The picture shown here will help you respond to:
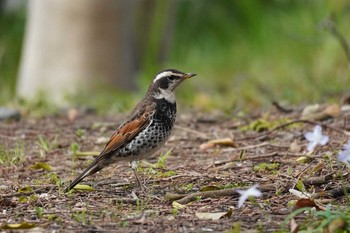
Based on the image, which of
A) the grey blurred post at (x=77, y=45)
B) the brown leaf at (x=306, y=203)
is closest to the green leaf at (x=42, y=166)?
the brown leaf at (x=306, y=203)

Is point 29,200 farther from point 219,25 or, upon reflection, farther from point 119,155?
point 219,25

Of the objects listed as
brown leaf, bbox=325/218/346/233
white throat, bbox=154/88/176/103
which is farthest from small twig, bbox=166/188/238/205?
white throat, bbox=154/88/176/103

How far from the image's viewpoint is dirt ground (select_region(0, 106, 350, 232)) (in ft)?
16.8

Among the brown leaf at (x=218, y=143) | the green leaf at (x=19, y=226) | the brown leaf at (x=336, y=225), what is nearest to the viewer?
the brown leaf at (x=336, y=225)

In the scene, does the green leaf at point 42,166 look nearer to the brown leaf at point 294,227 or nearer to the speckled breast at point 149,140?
the speckled breast at point 149,140

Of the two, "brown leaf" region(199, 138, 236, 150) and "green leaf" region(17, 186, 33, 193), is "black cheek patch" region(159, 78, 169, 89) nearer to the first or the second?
"brown leaf" region(199, 138, 236, 150)

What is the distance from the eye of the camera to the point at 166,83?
22.6 ft

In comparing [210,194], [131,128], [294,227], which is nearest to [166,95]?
[131,128]

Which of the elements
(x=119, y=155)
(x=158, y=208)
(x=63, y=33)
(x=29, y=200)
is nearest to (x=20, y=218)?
(x=29, y=200)

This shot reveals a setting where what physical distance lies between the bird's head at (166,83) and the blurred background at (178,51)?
2.73 m

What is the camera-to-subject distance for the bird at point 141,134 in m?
6.36

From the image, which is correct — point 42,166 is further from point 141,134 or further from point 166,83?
point 166,83

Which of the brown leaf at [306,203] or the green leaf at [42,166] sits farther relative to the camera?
the green leaf at [42,166]

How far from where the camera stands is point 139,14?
14719mm
